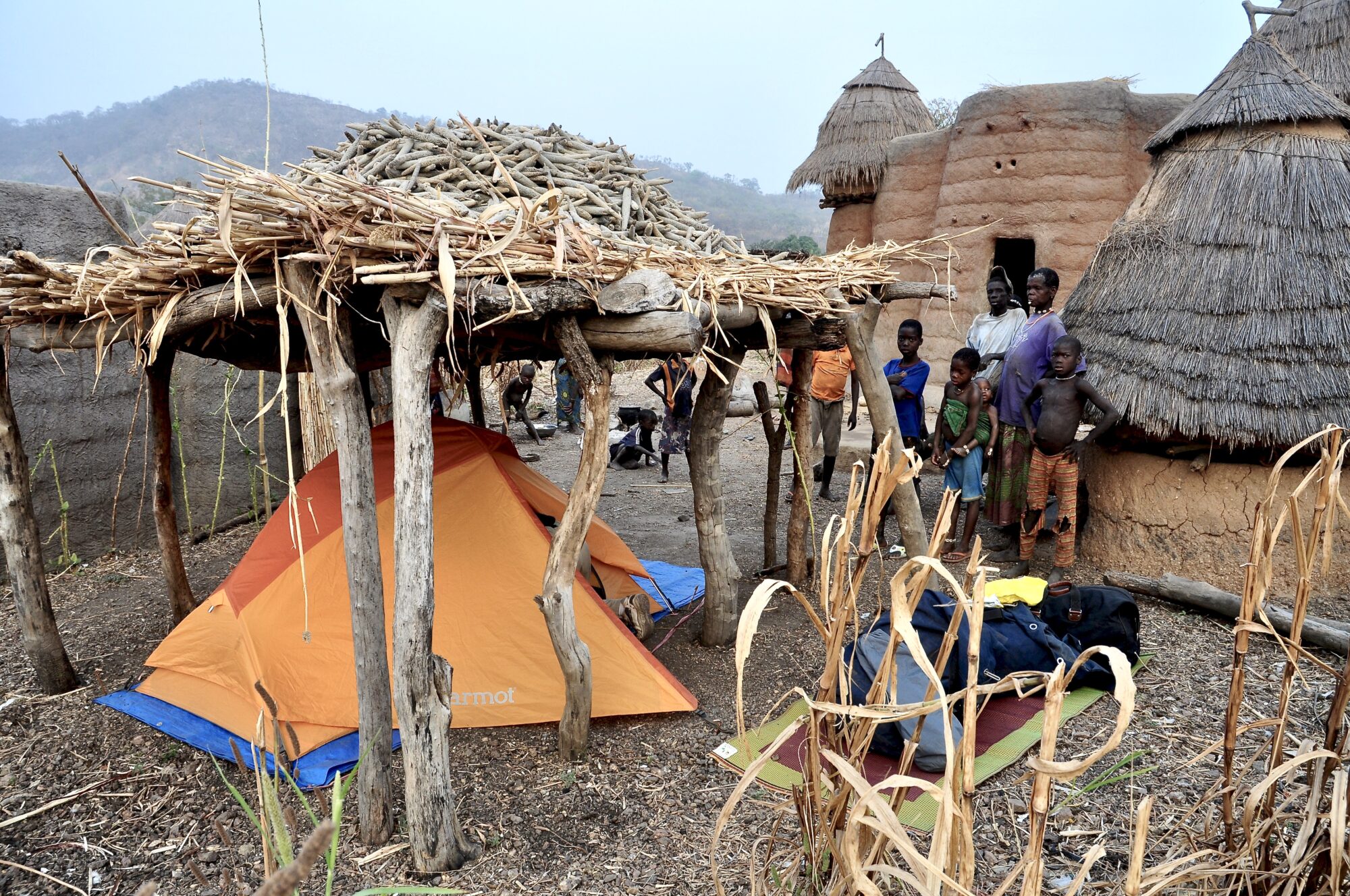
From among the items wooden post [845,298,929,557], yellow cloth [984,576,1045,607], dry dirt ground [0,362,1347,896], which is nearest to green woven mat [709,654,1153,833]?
dry dirt ground [0,362,1347,896]

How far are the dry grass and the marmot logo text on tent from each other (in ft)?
5.67

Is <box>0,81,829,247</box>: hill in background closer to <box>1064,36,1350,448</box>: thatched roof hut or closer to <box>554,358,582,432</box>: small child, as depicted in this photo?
<box>554,358,582,432</box>: small child

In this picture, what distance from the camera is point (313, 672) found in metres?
3.56

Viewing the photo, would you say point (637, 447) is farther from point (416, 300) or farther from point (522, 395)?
point (416, 300)

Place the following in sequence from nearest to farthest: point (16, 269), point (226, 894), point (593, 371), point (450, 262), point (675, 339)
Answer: point (450, 262)
point (226, 894)
point (675, 339)
point (593, 371)
point (16, 269)

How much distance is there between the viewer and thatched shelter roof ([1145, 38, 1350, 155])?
521 centimetres

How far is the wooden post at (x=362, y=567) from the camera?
2779 millimetres

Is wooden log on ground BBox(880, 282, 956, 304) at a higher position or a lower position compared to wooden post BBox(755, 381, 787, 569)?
higher

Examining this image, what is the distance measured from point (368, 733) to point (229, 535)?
15.5 feet

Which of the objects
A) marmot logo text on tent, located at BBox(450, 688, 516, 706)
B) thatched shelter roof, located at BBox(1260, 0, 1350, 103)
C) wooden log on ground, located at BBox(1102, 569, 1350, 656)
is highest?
thatched shelter roof, located at BBox(1260, 0, 1350, 103)

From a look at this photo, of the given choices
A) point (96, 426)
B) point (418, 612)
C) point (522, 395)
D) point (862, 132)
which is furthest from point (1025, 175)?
point (96, 426)

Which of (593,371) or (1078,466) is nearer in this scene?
(593,371)

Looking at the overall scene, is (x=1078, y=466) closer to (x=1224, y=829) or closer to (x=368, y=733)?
(x=1224, y=829)

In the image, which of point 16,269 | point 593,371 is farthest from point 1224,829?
point 16,269
